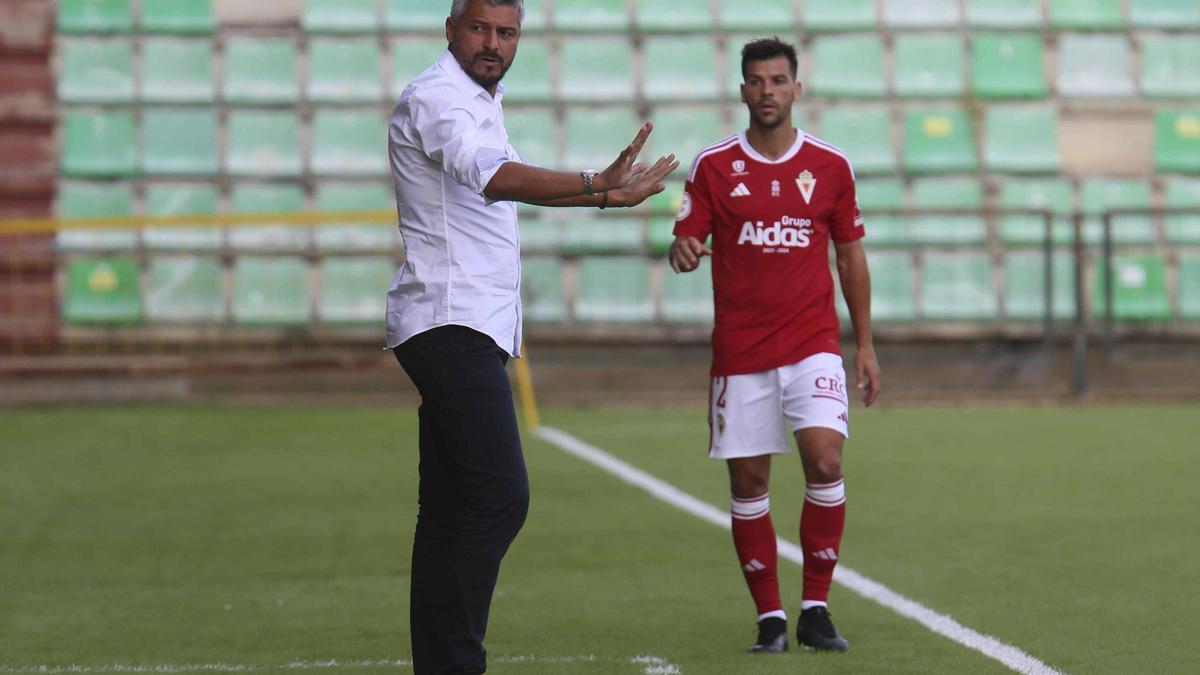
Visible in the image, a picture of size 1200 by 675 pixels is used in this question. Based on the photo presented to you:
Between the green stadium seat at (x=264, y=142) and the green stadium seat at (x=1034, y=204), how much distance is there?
7100mm

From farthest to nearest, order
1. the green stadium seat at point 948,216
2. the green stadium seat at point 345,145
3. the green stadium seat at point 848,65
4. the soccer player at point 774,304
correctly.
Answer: the green stadium seat at point 848,65 → the green stadium seat at point 345,145 → the green stadium seat at point 948,216 → the soccer player at point 774,304

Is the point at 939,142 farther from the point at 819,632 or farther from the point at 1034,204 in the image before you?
the point at 819,632

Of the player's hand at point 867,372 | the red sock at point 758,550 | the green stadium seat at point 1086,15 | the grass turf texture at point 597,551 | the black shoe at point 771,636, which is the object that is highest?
the green stadium seat at point 1086,15

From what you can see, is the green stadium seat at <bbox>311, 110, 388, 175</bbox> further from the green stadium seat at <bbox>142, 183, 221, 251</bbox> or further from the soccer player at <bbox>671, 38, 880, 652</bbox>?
the soccer player at <bbox>671, 38, 880, 652</bbox>

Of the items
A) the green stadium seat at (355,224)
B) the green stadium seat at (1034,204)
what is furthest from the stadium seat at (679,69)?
the green stadium seat at (1034,204)

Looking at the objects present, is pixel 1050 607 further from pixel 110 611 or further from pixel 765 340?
pixel 110 611

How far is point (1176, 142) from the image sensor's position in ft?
65.1

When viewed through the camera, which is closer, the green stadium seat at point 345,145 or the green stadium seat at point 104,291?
the green stadium seat at point 104,291

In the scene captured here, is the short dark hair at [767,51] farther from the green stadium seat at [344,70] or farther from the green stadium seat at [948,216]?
the green stadium seat at [344,70]

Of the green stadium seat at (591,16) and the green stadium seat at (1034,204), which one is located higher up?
the green stadium seat at (591,16)

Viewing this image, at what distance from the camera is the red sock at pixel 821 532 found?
603 centimetres

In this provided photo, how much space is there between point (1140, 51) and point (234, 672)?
1660 centimetres

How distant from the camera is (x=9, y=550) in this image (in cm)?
850

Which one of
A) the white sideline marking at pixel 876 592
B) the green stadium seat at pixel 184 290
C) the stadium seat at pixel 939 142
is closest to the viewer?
the white sideline marking at pixel 876 592
